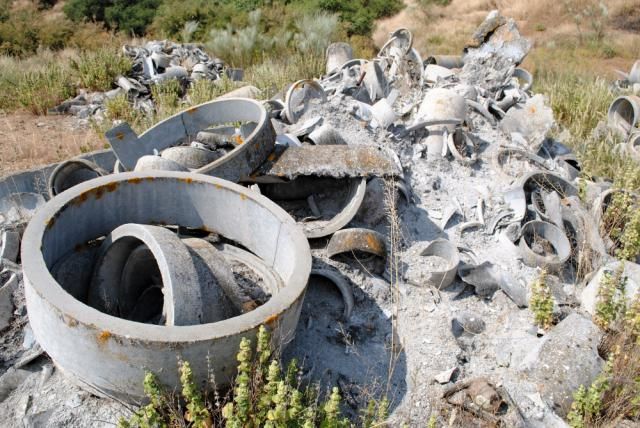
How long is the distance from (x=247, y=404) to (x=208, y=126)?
160 inches

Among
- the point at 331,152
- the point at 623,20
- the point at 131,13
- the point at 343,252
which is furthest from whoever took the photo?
the point at 623,20

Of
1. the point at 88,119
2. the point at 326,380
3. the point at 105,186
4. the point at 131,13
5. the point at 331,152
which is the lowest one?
the point at 131,13

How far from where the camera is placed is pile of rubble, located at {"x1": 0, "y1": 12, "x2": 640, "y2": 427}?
3047mm

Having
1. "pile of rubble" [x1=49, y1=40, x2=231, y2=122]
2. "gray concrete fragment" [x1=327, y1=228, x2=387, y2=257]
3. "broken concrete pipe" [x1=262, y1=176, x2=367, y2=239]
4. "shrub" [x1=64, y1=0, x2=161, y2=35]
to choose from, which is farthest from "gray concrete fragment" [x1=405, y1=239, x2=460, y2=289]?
"shrub" [x1=64, y1=0, x2=161, y2=35]

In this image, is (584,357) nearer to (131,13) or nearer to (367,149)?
(367,149)

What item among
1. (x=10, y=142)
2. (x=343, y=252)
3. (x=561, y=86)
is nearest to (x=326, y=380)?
(x=343, y=252)

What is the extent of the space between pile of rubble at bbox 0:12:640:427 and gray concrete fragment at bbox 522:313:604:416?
1cm

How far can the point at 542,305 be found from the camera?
4.02 m

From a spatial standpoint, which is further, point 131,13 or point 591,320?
point 131,13

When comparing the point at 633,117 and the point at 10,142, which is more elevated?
the point at 633,117

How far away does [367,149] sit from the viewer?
509 cm

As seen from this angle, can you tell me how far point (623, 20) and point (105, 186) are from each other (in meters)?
22.3

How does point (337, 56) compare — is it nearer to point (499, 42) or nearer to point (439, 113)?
point (499, 42)

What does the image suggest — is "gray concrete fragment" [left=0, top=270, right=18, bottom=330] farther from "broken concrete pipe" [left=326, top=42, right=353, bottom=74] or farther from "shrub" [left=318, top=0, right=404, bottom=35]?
"shrub" [left=318, top=0, right=404, bottom=35]
